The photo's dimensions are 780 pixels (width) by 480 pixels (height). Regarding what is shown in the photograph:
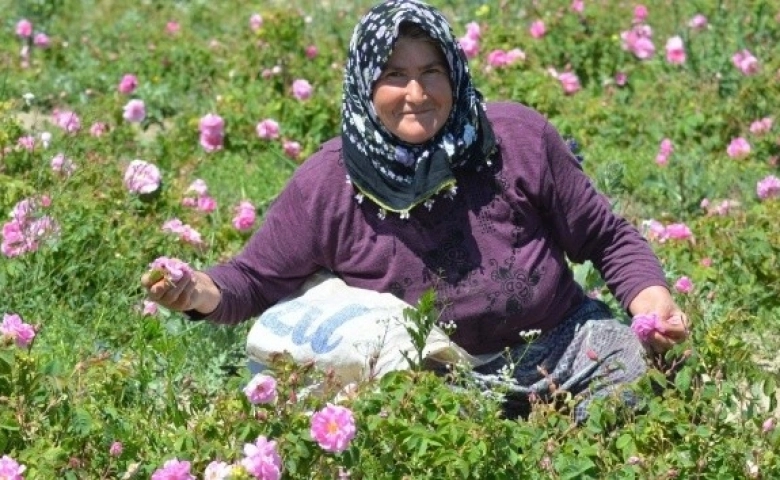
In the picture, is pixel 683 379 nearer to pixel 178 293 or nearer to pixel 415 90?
pixel 415 90

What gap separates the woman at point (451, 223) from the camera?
4039mm

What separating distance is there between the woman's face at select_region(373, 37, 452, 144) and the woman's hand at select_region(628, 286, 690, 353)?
2.03 ft

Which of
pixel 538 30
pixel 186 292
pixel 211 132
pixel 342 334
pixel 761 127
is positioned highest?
pixel 186 292

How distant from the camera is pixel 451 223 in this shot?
408cm

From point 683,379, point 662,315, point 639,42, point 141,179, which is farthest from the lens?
point 639,42

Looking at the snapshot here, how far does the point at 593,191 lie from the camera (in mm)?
4180

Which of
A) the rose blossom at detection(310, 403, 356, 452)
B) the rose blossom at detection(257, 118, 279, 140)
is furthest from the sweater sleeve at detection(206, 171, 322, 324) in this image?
the rose blossom at detection(257, 118, 279, 140)

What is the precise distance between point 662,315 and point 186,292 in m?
1.07

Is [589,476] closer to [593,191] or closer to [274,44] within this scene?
[593,191]

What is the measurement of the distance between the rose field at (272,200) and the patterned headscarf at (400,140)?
0.54m

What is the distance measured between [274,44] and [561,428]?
13.8ft

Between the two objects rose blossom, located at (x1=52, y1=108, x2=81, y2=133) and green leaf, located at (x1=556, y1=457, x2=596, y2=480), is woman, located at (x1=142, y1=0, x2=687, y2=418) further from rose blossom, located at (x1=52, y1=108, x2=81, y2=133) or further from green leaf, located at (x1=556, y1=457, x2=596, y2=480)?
rose blossom, located at (x1=52, y1=108, x2=81, y2=133)

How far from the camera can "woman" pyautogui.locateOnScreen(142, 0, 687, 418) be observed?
13.3 feet

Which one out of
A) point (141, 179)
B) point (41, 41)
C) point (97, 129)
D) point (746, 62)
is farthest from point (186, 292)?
point (41, 41)
